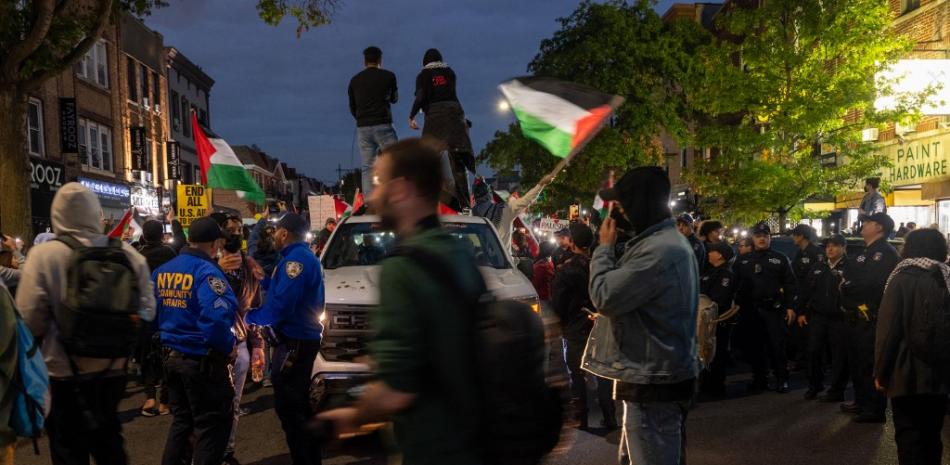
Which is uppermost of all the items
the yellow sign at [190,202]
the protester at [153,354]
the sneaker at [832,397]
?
the yellow sign at [190,202]

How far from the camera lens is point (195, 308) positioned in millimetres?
4891

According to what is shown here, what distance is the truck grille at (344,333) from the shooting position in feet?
22.2

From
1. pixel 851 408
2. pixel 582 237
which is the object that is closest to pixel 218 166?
pixel 582 237

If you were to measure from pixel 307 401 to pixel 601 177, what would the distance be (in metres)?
36.7

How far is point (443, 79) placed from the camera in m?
9.48

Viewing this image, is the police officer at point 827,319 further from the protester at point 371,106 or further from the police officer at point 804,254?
the protester at point 371,106

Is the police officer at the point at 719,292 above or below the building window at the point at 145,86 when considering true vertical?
below

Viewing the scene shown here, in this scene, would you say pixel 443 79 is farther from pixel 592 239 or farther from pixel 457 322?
pixel 457 322

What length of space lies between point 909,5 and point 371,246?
20907 mm

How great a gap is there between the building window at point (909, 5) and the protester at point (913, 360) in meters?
20.2

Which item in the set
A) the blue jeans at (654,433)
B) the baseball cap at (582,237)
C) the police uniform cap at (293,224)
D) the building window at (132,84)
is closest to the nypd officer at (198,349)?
the police uniform cap at (293,224)

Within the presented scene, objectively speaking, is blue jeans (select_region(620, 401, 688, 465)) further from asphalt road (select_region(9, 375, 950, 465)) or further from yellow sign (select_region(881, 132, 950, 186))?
yellow sign (select_region(881, 132, 950, 186))

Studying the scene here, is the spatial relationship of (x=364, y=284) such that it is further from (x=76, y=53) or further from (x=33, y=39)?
(x=76, y=53)

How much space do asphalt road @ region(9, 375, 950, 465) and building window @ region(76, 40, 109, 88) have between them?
22947 mm
